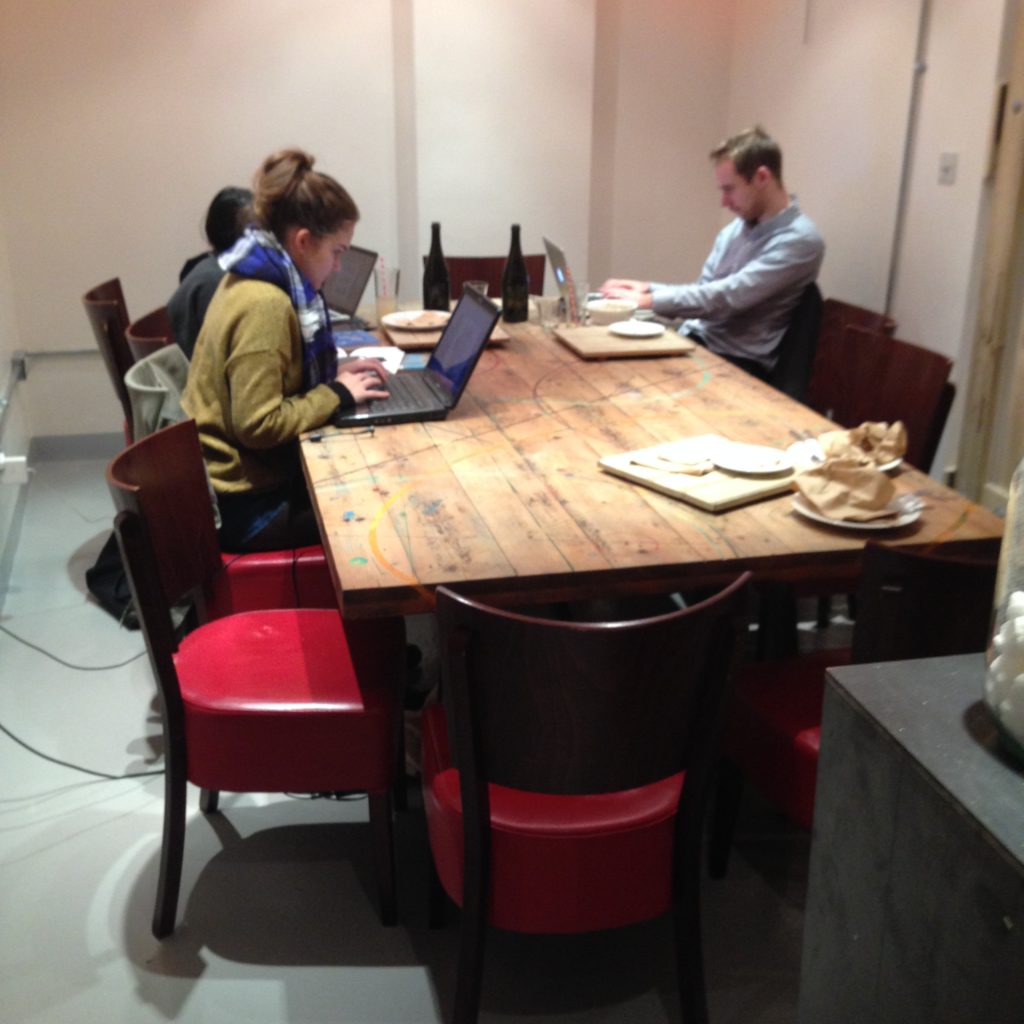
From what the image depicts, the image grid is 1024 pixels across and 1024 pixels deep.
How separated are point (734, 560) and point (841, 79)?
286 centimetres

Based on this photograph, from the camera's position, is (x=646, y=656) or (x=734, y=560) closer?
(x=646, y=656)

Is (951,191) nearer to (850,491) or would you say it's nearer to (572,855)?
(850,491)

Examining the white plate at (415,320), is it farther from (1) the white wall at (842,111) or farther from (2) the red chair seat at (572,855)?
(2) the red chair seat at (572,855)

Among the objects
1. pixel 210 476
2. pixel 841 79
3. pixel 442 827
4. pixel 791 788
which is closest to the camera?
pixel 442 827

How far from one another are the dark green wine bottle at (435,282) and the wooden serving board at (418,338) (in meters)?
0.28

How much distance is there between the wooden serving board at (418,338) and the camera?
116 inches

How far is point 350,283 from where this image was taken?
3.45 meters

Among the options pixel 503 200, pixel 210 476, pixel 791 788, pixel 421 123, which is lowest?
pixel 791 788

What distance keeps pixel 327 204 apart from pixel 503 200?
8.09 feet

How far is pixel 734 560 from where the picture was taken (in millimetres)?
1657

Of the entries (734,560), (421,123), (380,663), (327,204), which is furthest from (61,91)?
(734,560)

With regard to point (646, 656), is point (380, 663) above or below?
below

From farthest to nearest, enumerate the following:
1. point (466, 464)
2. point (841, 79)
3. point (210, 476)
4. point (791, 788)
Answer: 1. point (841, 79)
2. point (210, 476)
3. point (466, 464)
4. point (791, 788)

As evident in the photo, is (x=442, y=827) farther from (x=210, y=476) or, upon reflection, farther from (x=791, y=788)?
(x=210, y=476)
